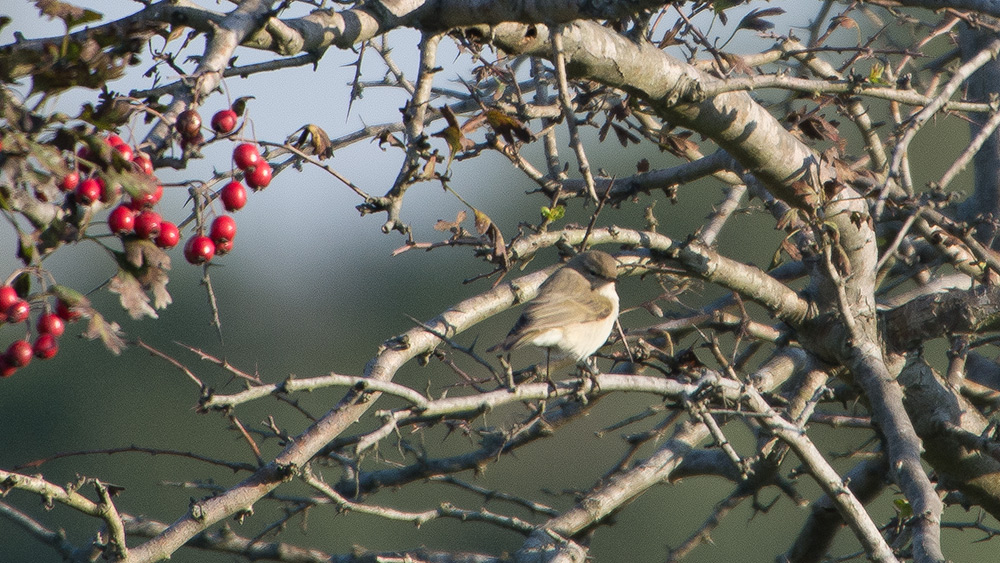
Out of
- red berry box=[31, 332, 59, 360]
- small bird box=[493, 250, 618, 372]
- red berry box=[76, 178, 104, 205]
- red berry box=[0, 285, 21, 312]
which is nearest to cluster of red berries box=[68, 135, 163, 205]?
red berry box=[76, 178, 104, 205]

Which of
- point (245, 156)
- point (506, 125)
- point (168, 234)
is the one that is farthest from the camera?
point (506, 125)

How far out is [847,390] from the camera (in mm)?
4516

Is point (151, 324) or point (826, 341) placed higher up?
point (826, 341)

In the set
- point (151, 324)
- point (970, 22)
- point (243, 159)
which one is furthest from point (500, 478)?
point (243, 159)

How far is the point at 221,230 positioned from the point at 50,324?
477mm

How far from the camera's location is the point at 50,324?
2316 mm

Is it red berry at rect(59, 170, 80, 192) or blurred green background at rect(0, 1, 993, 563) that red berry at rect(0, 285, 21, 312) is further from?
blurred green background at rect(0, 1, 993, 563)

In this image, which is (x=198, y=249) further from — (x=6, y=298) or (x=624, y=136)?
(x=624, y=136)

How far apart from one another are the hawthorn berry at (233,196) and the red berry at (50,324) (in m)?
0.50

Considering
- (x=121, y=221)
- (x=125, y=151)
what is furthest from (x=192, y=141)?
(x=121, y=221)

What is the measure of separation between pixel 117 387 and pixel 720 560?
11.4 meters

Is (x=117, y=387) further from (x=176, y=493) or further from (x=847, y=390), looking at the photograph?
(x=847, y=390)

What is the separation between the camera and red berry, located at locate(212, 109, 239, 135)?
93.7 inches

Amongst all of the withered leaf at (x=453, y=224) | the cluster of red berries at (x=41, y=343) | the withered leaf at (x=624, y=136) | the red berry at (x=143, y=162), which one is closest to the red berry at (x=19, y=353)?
the cluster of red berries at (x=41, y=343)
